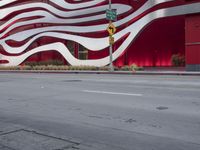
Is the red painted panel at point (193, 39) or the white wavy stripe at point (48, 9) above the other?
the white wavy stripe at point (48, 9)

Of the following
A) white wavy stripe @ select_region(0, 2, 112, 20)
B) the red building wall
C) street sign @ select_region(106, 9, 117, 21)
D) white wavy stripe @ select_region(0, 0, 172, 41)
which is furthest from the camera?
white wavy stripe @ select_region(0, 2, 112, 20)

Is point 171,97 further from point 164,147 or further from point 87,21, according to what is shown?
point 87,21

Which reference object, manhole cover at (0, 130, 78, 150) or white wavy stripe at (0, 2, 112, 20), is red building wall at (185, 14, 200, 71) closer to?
white wavy stripe at (0, 2, 112, 20)

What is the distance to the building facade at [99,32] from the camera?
29422mm

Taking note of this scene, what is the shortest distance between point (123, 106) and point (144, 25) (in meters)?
22.8

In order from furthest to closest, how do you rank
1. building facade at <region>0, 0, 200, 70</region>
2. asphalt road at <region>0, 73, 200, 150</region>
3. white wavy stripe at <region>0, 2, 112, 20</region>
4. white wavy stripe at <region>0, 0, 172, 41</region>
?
white wavy stripe at <region>0, 2, 112, 20</region> < white wavy stripe at <region>0, 0, 172, 41</region> < building facade at <region>0, 0, 200, 70</region> < asphalt road at <region>0, 73, 200, 150</region>

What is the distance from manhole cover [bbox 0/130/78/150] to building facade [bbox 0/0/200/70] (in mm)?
22793

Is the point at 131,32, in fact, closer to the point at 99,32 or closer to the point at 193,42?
the point at 99,32

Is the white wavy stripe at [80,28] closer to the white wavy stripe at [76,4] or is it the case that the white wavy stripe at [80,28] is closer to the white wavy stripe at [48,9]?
the white wavy stripe at [48,9]

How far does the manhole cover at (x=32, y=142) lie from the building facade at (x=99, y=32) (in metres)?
22.8

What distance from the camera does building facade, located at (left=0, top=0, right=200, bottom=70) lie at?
29422 millimetres

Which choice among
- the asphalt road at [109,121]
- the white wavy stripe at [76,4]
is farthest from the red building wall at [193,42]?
the asphalt road at [109,121]

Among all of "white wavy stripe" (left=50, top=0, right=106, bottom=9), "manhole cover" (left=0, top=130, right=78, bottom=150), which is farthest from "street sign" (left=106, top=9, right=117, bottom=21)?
"manhole cover" (left=0, top=130, right=78, bottom=150)

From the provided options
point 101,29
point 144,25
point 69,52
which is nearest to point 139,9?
point 144,25
